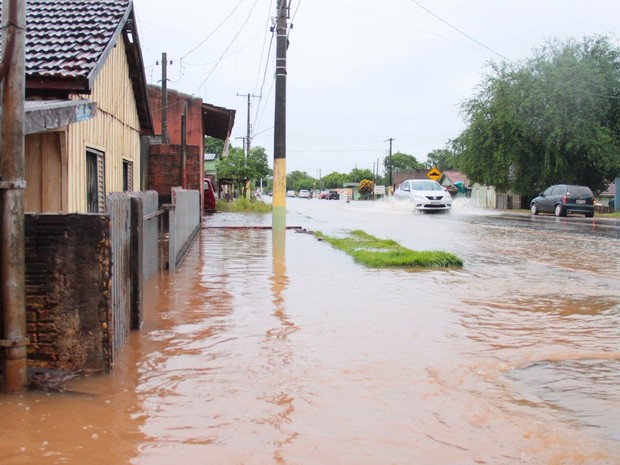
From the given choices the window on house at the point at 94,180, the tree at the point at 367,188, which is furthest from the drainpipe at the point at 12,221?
the tree at the point at 367,188

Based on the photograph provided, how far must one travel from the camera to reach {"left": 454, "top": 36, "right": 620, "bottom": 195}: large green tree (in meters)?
39.2

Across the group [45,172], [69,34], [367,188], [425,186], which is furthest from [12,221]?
[367,188]

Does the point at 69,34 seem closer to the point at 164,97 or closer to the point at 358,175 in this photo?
the point at 164,97

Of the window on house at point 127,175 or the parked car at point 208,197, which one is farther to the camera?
the parked car at point 208,197

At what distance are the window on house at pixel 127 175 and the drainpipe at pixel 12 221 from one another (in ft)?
34.0

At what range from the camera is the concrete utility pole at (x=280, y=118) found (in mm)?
17344

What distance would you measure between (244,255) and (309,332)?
7005mm

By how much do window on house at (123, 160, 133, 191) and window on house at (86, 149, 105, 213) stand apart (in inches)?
124

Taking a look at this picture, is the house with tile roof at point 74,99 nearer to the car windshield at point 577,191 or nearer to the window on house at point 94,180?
the window on house at point 94,180

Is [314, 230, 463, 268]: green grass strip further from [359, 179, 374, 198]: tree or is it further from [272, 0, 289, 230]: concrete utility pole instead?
[359, 179, 374, 198]: tree

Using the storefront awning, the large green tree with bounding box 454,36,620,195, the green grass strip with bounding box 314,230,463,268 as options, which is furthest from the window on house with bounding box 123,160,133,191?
the large green tree with bounding box 454,36,620,195

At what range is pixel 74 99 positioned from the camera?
9.58 meters

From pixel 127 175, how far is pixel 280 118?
4.41 m

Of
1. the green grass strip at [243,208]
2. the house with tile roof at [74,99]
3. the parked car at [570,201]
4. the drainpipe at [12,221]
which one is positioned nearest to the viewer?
the drainpipe at [12,221]
